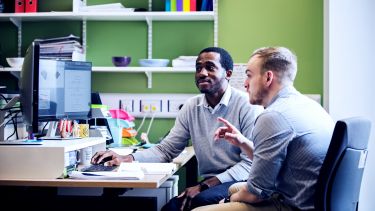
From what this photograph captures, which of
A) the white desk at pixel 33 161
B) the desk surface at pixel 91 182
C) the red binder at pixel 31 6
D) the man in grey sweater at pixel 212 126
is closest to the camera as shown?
the desk surface at pixel 91 182

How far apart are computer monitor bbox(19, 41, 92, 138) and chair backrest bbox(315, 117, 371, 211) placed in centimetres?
123

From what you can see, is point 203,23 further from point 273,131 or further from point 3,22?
point 273,131

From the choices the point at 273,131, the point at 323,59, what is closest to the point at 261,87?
the point at 273,131

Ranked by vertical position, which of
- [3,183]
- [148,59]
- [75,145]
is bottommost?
[3,183]

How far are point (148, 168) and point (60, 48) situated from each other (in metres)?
1.82

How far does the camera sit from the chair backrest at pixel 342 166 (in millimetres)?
1738

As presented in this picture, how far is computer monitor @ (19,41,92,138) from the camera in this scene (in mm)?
2217

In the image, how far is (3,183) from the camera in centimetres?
211

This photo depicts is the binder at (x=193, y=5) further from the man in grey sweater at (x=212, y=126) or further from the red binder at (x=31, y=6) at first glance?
the red binder at (x=31, y=6)

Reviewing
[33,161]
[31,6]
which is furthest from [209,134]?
[31,6]

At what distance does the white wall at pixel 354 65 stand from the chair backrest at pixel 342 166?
1922 mm

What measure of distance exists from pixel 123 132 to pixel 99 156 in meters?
1.10

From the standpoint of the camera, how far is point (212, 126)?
2.80 metres

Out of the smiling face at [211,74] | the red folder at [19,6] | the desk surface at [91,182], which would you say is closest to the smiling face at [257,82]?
the desk surface at [91,182]
